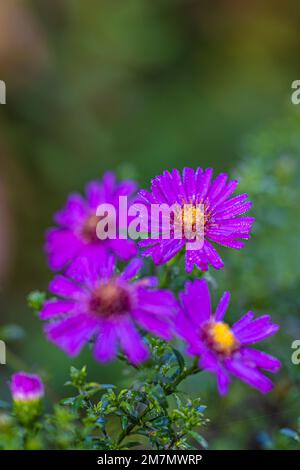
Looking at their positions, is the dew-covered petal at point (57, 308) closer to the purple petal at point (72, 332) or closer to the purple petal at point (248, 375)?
the purple petal at point (72, 332)

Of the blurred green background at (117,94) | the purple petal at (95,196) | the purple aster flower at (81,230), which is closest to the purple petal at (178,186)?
the purple aster flower at (81,230)

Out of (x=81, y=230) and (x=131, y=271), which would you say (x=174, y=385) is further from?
(x=81, y=230)

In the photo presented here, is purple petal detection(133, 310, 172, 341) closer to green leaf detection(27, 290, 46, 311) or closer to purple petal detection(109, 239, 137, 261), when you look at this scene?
purple petal detection(109, 239, 137, 261)

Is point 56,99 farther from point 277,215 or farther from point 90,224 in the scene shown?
point 90,224

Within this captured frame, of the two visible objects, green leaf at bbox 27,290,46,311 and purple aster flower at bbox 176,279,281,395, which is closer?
purple aster flower at bbox 176,279,281,395

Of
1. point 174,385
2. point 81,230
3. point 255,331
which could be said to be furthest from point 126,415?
point 81,230

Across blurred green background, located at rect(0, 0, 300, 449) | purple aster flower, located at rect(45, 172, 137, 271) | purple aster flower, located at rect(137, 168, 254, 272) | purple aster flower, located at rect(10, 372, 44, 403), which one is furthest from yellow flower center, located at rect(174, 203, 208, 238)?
blurred green background, located at rect(0, 0, 300, 449)
